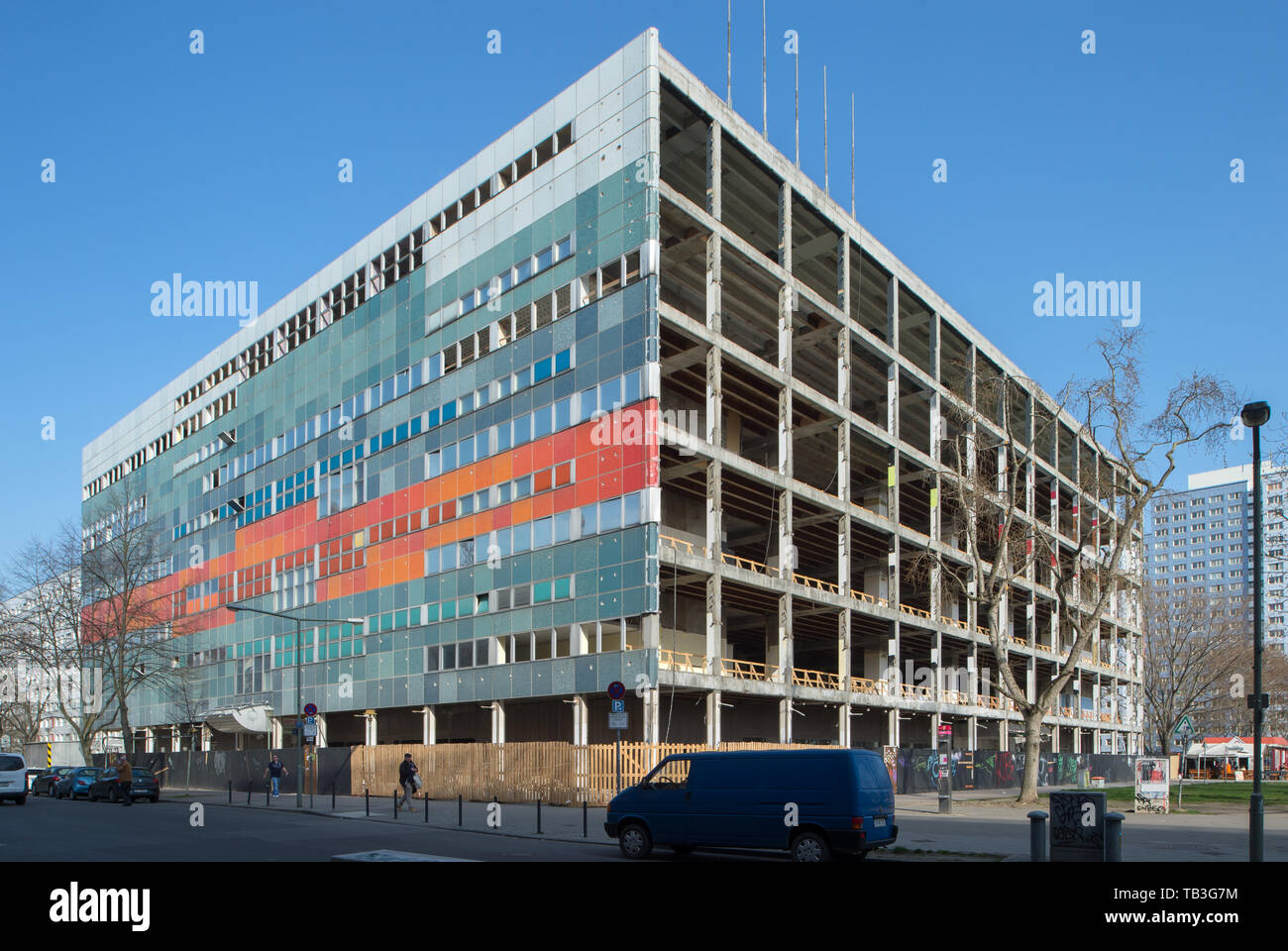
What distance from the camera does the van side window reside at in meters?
19.1

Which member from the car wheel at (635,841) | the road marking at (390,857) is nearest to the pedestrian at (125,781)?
the road marking at (390,857)

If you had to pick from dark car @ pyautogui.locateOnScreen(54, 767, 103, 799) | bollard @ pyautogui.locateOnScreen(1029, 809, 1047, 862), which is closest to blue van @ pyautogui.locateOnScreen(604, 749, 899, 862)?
bollard @ pyautogui.locateOnScreen(1029, 809, 1047, 862)

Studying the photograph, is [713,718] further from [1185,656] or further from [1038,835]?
[1185,656]

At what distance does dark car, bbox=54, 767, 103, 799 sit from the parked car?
9.49 meters

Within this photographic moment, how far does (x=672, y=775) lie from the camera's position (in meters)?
19.2

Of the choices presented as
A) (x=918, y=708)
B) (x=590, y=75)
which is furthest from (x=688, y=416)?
(x=918, y=708)

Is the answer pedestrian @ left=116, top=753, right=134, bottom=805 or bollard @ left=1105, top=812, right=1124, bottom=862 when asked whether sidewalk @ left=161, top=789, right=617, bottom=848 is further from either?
bollard @ left=1105, top=812, right=1124, bottom=862

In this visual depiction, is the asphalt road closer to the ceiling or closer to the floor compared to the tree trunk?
closer to the ceiling

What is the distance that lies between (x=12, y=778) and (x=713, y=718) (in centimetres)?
2522

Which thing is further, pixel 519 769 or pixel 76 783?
pixel 76 783

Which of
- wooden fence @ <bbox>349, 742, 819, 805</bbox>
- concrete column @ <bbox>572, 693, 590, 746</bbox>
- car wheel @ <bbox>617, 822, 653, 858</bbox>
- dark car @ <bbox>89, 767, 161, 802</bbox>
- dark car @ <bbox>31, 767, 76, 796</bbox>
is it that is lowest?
dark car @ <bbox>31, 767, 76, 796</bbox>

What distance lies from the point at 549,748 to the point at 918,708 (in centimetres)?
2562

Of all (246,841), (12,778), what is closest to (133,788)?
(12,778)
